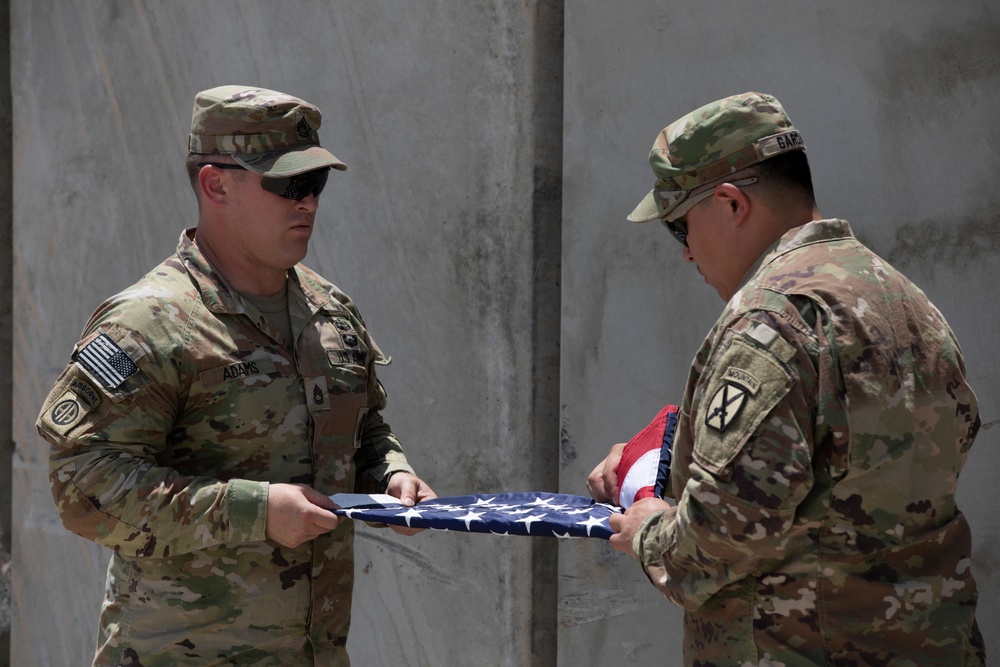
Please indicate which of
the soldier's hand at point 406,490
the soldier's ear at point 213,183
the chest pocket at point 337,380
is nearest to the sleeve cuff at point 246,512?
the chest pocket at point 337,380

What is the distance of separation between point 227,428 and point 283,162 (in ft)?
1.99

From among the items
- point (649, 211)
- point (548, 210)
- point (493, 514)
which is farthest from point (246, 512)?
point (548, 210)

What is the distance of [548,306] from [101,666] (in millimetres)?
1683

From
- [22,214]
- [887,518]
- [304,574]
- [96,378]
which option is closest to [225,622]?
[304,574]

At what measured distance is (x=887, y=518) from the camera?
1822 mm

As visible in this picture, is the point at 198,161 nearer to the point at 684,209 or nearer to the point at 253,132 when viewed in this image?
the point at 253,132

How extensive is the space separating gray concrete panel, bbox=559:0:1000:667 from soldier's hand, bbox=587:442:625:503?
2.58 feet

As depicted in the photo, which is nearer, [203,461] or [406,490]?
[203,461]

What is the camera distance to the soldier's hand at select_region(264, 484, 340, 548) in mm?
2295

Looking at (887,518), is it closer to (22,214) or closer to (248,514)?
(248,514)

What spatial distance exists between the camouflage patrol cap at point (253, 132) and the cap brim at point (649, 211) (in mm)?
750

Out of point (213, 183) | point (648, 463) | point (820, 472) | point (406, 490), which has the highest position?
point (213, 183)

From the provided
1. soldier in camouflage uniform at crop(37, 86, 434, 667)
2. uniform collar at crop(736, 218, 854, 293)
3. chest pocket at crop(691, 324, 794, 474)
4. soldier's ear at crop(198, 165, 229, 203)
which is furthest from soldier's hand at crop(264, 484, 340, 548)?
uniform collar at crop(736, 218, 854, 293)

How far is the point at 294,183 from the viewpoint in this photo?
2545 mm
